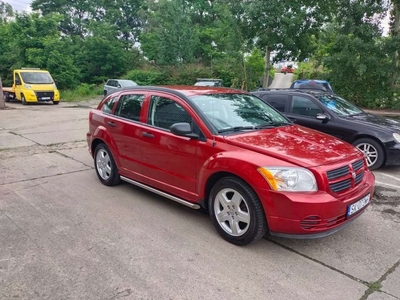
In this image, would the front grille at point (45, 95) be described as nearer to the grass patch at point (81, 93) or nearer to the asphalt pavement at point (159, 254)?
the grass patch at point (81, 93)

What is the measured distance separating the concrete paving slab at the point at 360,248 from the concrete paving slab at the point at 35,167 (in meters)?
4.34

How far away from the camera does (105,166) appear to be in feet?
17.6

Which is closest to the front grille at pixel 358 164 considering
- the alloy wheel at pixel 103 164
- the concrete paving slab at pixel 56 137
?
the alloy wheel at pixel 103 164

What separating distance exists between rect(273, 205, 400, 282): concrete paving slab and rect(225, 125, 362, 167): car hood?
0.89m

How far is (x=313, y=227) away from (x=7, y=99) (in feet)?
76.7

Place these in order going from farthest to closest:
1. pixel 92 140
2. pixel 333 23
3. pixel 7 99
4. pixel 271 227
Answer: pixel 7 99 → pixel 333 23 → pixel 92 140 → pixel 271 227

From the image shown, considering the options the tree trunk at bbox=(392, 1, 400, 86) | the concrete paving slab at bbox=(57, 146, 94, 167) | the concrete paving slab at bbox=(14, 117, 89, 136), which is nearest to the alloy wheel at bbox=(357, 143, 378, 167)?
the concrete paving slab at bbox=(57, 146, 94, 167)

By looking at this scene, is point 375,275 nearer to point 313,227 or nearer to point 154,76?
point 313,227

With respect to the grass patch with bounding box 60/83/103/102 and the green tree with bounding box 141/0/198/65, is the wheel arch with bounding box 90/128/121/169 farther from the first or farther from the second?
the green tree with bounding box 141/0/198/65

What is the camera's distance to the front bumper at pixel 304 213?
3062 mm

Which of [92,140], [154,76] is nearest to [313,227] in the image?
[92,140]

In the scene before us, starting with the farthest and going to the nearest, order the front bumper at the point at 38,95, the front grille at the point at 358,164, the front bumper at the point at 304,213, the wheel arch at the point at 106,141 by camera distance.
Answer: the front bumper at the point at 38,95 → the wheel arch at the point at 106,141 → the front grille at the point at 358,164 → the front bumper at the point at 304,213

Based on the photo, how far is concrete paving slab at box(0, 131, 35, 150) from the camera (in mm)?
8492

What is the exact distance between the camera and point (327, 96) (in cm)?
749
